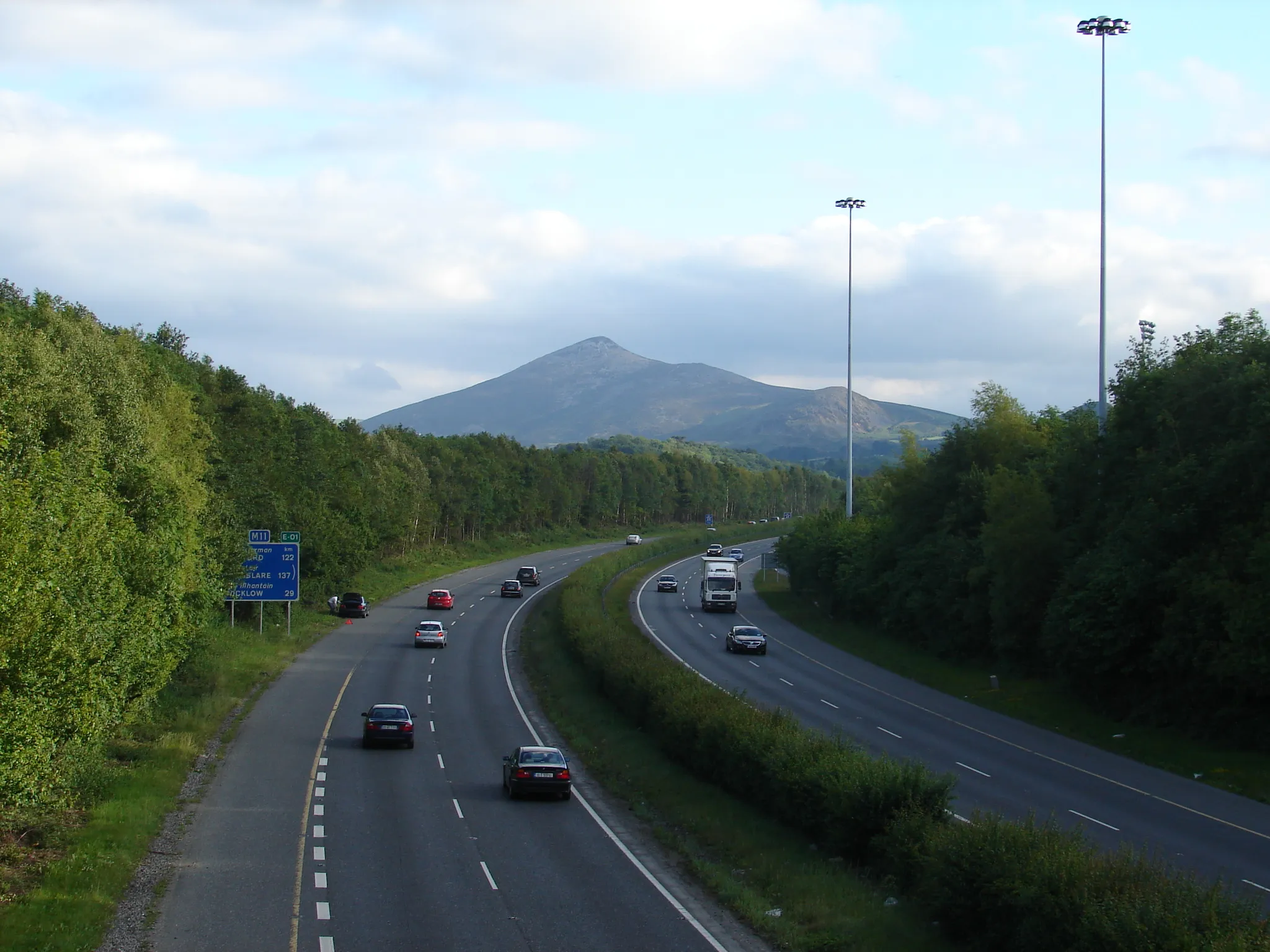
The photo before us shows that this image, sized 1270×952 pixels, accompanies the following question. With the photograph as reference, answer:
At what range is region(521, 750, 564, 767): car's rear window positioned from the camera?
2783 cm

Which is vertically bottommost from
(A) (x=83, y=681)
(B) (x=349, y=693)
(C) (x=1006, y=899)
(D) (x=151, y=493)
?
(B) (x=349, y=693)

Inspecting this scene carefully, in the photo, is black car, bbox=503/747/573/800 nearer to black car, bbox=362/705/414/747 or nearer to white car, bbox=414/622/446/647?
black car, bbox=362/705/414/747

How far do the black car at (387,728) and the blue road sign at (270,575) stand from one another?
1592 centimetres

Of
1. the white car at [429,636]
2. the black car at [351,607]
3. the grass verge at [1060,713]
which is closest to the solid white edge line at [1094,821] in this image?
the grass verge at [1060,713]

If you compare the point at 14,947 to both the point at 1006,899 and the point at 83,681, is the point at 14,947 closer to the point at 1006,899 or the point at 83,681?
the point at 83,681

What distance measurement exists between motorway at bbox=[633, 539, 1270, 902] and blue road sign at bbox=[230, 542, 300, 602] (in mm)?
18655

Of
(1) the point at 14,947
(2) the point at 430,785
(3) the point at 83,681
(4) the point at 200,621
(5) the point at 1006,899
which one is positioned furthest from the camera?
(4) the point at 200,621

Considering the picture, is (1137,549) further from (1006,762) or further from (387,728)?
(387,728)

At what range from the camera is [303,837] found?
2333 centimetres

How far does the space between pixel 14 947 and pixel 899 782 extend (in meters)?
13.9

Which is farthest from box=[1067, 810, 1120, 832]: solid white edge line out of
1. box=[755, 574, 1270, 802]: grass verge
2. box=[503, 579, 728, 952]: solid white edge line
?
box=[503, 579, 728, 952]: solid white edge line

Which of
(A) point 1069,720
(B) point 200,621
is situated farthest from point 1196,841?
(B) point 200,621

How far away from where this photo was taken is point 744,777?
2448 centimetres

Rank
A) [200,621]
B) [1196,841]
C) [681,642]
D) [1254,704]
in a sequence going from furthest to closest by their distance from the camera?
[681,642], [200,621], [1254,704], [1196,841]
